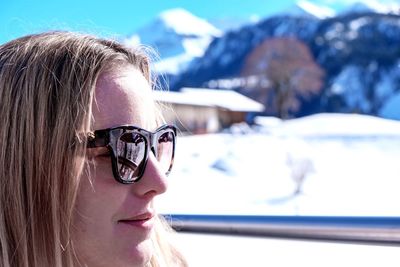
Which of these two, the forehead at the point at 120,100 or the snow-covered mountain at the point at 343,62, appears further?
the snow-covered mountain at the point at 343,62

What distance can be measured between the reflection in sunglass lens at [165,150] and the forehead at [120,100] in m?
0.05

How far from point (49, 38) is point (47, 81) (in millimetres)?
94

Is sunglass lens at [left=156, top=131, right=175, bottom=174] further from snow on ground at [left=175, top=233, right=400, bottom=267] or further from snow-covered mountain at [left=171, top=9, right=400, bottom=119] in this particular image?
snow-covered mountain at [left=171, top=9, right=400, bottom=119]

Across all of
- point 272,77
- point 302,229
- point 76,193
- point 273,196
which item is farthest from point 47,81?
point 272,77

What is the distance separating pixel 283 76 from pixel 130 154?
39.3 metres

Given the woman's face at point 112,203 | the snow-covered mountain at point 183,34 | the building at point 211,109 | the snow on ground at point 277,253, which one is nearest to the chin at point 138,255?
the woman's face at point 112,203

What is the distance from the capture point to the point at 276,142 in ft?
53.7

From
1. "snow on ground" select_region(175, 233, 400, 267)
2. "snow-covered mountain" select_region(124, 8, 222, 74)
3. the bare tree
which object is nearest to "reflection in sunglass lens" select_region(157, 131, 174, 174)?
"snow on ground" select_region(175, 233, 400, 267)

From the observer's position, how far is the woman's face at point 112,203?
67 centimetres

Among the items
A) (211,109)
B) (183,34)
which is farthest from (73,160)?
(183,34)

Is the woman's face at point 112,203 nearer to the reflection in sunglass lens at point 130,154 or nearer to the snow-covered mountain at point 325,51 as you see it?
the reflection in sunglass lens at point 130,154

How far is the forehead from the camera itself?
26.7 inches

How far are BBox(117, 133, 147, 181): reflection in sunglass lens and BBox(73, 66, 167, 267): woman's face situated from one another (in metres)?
0.01

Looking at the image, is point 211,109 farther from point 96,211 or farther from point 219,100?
point 96,211
